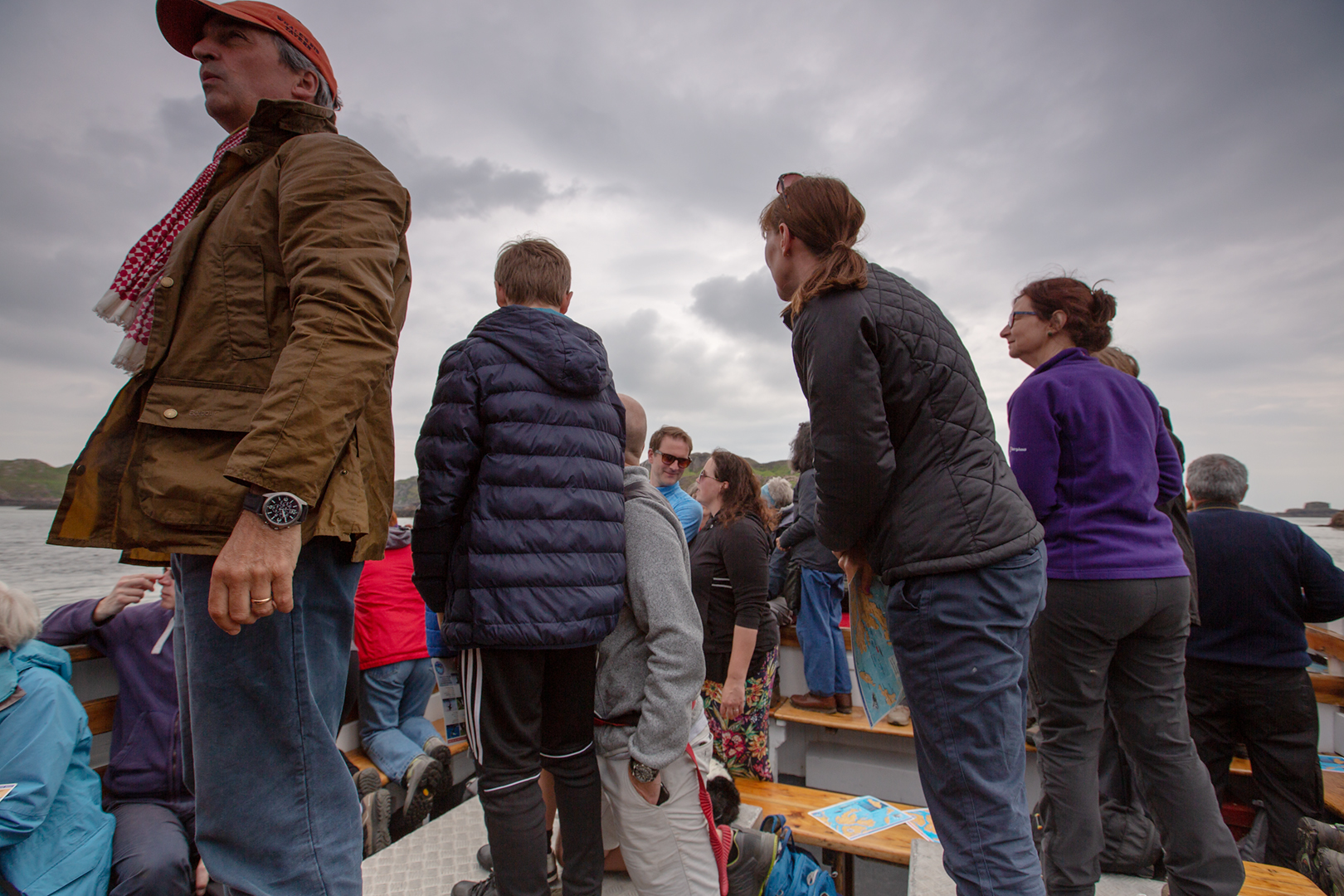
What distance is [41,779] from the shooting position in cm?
176

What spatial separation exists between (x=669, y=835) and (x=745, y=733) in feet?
4.94

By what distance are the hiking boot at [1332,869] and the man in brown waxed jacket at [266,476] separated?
3.00m

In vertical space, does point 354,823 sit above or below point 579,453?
below

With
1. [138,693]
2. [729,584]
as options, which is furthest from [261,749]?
[729,584]

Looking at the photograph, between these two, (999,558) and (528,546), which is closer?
(999,558)

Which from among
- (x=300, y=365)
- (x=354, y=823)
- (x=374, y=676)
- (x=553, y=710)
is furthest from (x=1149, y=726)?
(x=374, y=676)

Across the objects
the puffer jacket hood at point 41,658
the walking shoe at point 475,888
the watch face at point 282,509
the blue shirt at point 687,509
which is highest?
the blue shirt at point 687,509

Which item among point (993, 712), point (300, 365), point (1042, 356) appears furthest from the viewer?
point (1042, 356)

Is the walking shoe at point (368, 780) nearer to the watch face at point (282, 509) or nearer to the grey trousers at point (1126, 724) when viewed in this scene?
the watch face at point (282, 509)

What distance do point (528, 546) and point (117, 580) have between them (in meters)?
2.11

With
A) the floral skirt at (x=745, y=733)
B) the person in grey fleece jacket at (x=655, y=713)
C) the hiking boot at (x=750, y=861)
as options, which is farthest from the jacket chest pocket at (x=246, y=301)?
the floral skirt at (x=745, y=733)

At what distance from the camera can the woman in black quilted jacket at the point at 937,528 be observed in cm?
125

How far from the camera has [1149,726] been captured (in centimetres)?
165

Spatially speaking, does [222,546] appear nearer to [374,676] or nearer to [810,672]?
[374,676]
